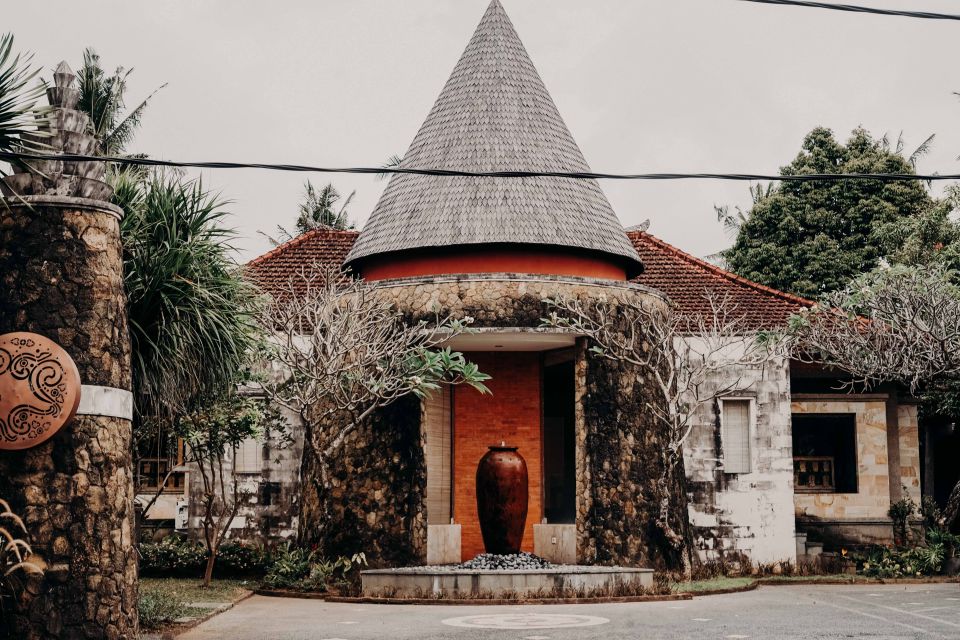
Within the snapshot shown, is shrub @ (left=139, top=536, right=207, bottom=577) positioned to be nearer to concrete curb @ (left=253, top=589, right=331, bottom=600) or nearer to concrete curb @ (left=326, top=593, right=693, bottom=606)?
concrete curb @ (left=253, top=589, right=331, bottom=600)

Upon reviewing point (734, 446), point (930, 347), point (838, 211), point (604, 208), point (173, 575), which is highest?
point (838, 211)

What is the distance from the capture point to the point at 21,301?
1021 cm

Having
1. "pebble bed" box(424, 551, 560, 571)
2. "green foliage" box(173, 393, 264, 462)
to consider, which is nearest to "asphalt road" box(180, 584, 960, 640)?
"pebble bed" box(424, 551, 560, 571)

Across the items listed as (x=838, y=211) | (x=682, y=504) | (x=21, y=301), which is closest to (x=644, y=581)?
(x=682, y=504)

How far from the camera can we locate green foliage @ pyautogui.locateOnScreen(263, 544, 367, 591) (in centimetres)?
1695

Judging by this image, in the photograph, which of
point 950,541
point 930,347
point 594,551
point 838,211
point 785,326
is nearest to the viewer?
point 594,551

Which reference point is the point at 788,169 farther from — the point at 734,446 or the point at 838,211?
the point at 734,446

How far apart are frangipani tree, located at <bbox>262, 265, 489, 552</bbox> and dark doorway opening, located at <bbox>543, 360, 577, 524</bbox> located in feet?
9.90

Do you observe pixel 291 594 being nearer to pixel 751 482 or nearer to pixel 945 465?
pixel 751 482

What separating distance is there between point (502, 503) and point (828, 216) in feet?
51.6

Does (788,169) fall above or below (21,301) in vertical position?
above

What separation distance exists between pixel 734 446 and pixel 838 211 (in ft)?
36.6

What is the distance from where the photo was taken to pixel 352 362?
58.5ft

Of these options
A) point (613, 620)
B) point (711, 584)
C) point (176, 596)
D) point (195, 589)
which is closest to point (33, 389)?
point (176, 596)
